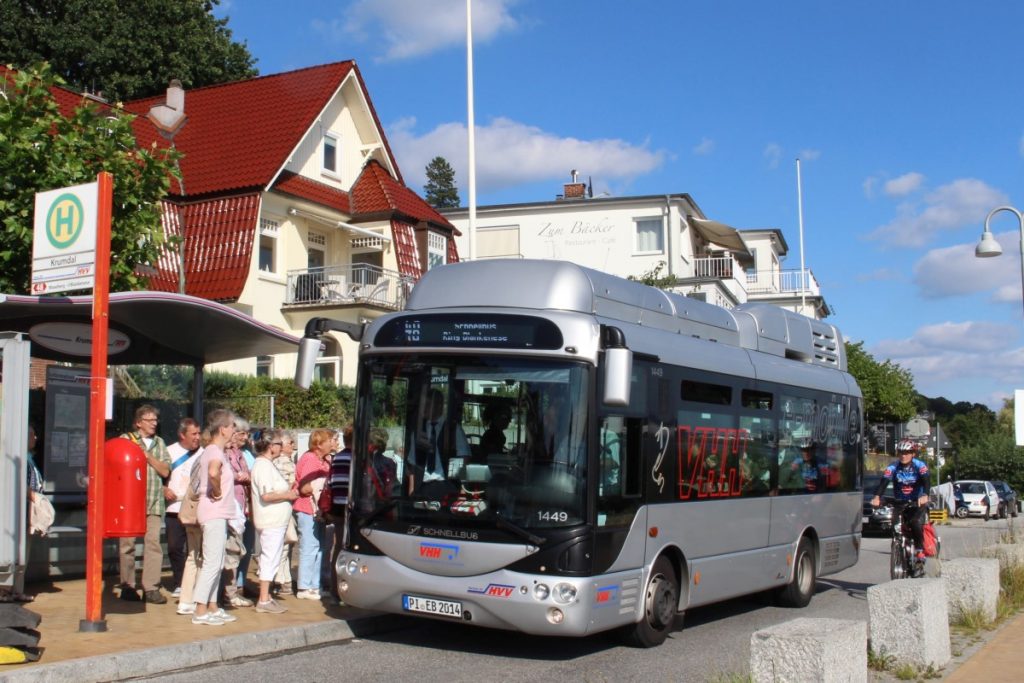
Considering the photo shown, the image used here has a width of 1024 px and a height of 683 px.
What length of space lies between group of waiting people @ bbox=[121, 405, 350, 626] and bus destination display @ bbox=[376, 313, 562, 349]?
1.67 m

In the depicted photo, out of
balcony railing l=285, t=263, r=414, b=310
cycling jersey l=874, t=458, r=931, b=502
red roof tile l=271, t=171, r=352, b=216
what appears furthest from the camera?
balcony railing l=285, t=263, r=414, b=310

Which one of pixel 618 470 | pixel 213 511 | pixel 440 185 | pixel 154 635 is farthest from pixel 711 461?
pixel 440 185

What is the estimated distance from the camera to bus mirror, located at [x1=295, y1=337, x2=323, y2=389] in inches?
384

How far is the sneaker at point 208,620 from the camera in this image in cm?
994

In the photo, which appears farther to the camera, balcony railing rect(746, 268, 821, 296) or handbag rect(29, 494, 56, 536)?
balcony railing rect(746, 268, 821, 296)

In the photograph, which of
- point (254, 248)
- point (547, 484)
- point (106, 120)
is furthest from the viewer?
point (254, 248)

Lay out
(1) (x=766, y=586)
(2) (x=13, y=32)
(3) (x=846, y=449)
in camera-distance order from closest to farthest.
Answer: (1) (x=766, y=586) < (3) (x=846, y=449) < (2) (x=13, y=32)

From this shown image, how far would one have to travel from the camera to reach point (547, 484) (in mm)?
9156

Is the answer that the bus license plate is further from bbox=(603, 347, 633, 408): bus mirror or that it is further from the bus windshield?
bbox=(603, 347, 633, 408): bus mirror

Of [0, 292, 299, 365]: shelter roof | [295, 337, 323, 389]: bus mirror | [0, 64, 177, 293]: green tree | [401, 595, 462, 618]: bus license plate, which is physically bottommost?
[401, 595, 462, 618]: bus license plate

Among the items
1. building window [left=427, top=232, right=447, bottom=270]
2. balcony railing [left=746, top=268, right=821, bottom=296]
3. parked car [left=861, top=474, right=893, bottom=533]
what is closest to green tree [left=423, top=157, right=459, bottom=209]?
balcony railing [left=746, top=268, right=821, bottom=296]

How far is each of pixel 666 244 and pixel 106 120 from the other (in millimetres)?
36236

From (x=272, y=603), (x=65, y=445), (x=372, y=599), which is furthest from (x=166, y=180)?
(x=372, y=599)

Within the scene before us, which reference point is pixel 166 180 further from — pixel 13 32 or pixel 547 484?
pixel 13 32
